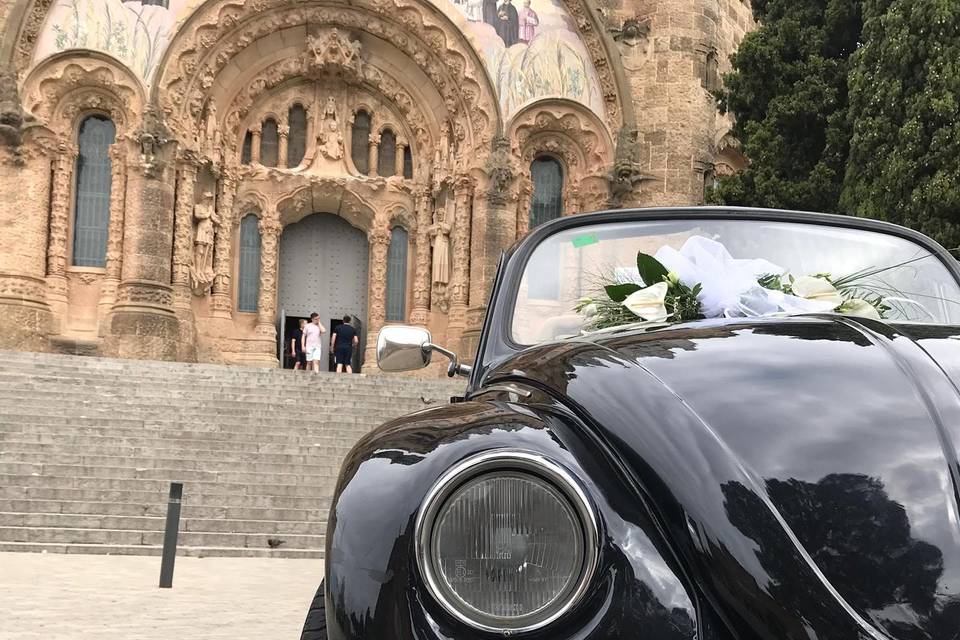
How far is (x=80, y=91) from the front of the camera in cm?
1800

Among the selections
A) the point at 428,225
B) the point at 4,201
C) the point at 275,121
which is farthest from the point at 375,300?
the point at 4,201

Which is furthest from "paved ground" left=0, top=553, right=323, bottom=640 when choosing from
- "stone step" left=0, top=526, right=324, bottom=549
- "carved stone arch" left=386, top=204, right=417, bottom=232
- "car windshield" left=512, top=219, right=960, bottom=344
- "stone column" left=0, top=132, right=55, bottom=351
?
"carved stone arch" left=386, top=204, right=417, bottom=232

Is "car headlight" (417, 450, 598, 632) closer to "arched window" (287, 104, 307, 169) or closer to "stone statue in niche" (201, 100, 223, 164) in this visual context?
"stone statue in niche" (201, 100, 223, 164)

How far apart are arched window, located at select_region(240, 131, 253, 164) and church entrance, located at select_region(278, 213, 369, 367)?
1695mm

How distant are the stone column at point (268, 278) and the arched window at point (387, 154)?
2.62 m

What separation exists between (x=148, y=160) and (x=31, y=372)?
6297 mm

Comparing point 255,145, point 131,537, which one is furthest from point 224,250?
point 131,537

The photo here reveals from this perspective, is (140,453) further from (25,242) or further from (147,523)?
(25,242)

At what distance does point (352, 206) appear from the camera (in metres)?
20.2

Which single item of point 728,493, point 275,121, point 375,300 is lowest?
point 728,493

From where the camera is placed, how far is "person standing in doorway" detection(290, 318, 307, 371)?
1922cm

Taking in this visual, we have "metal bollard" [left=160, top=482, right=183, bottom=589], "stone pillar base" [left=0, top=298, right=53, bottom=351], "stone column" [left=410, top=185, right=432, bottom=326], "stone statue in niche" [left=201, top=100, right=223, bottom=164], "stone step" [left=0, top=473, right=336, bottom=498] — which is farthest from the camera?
"stone column" [left=410, top=185, right=432, bottom=326]

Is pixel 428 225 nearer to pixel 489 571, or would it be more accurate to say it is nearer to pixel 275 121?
pixel 275 121

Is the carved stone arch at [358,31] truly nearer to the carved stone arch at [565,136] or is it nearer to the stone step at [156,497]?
the carved stone arch at [565,136]
